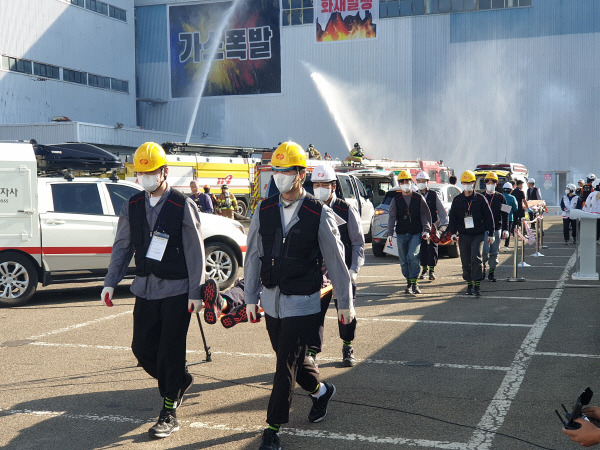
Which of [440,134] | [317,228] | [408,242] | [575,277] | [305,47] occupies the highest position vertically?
[305,47]

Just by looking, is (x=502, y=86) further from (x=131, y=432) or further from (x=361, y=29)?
(x=131, y=432)

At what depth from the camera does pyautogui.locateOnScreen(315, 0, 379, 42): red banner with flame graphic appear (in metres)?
44.5

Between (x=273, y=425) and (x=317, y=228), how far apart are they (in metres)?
1.29

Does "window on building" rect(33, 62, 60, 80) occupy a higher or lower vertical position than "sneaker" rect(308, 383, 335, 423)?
higher

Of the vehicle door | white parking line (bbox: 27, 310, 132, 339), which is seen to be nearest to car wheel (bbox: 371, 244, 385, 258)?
the vehicle door

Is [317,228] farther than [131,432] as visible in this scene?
No

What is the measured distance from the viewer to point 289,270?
468cm

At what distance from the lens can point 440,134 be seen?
141ft

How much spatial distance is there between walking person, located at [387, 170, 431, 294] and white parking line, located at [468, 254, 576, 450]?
2.37 metres

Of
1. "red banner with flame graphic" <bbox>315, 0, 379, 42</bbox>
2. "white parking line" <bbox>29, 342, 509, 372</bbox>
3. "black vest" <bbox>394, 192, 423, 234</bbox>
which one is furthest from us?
"red banner with flame graphic" <bbox>315, 0, 379, 42</bbox>

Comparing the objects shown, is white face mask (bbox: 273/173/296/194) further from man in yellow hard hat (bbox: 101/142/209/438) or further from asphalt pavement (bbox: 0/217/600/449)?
asphalt pavement (bbox: 0/217/600/449)

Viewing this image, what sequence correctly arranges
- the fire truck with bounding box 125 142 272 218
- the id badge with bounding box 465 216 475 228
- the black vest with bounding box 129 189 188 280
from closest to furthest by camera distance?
the black vest with bounding box 129 189 188 280 < the id badge with bounding box 465 216 475 228 < the fire truck with bounding box 125 142 272 218

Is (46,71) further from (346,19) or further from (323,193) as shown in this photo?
(323,193)

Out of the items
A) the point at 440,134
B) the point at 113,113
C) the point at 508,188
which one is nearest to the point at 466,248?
the point at 508,188
